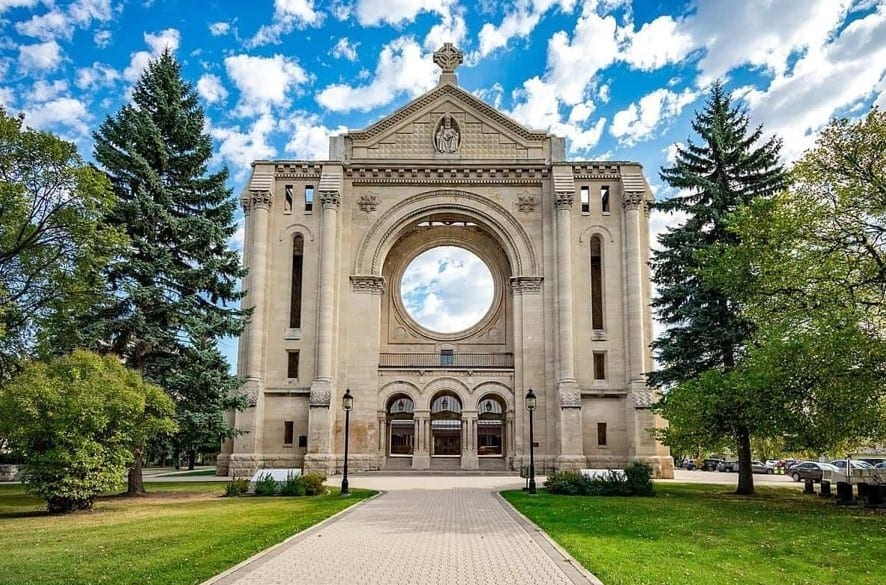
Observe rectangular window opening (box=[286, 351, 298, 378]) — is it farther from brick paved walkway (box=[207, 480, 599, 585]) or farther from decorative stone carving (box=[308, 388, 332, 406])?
brick paved walkway (box=[207, 480, 599, 585])

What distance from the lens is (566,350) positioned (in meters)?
34.3

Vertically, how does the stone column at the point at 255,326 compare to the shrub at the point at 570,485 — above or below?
above

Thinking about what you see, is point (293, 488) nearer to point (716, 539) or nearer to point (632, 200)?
point (716, 539)

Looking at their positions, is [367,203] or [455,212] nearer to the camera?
[367,203]

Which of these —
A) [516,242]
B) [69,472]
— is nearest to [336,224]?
[516,242]

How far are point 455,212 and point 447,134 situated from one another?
14.6 ft

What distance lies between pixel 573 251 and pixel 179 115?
20635 millimetres

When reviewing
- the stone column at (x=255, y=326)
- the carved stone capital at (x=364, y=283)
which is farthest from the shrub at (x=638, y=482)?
the carved stone capital at (x=364, y=283)

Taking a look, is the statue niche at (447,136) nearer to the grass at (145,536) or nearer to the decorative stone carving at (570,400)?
the decorative stone carving at (570,400)

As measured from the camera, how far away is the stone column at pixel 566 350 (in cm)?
3294

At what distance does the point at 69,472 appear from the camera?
1695 centimetres

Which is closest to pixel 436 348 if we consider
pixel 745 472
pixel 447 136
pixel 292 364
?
pixel 292 364

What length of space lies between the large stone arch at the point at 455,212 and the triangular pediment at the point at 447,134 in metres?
2.40

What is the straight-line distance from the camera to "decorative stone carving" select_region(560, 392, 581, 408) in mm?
33375
